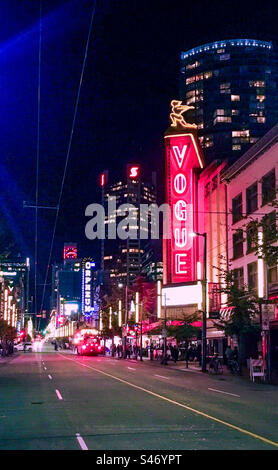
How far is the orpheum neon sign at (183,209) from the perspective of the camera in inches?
2482

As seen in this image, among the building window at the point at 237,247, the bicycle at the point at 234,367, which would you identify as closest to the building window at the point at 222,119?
the building window at the point at 237,247

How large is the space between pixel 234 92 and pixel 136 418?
164m

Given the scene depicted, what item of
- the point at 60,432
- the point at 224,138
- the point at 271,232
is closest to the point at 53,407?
the point at 60,432

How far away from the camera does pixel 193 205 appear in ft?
205

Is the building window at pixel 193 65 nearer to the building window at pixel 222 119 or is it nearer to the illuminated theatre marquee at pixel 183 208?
the building window at pixel 222 119

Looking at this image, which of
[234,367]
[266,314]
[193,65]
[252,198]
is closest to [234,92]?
[193,65]

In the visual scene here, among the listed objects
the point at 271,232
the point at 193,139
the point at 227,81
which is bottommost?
the point at 271,232

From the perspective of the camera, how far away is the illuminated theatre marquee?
63031 millimetres

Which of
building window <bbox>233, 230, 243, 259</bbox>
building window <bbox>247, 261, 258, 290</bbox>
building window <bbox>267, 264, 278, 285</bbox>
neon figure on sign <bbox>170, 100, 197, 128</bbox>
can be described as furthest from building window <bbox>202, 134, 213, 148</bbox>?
building window <bbox>267, 264, 278, 285</bbox>

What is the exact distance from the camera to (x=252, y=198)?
46594 mm

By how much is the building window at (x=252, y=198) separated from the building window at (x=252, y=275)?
410 cm

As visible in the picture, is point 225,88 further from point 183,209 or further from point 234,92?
point 183,209
